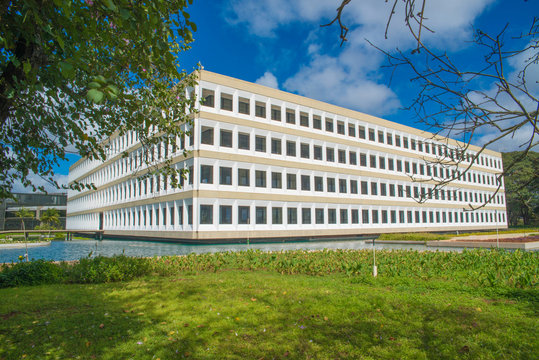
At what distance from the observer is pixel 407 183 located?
159 ft

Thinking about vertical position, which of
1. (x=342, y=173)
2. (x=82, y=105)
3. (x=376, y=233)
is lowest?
(x=376, y=233)

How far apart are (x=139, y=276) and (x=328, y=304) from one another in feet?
20.6

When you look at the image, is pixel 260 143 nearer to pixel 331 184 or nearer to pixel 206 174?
pixel 206 174

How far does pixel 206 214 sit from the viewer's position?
2969 cm

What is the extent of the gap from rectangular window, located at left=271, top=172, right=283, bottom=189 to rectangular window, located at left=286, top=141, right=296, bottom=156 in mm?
2801

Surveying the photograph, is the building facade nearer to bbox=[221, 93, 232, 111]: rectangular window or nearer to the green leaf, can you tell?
bbox=[221, 93, 232, 111]: rectangular window

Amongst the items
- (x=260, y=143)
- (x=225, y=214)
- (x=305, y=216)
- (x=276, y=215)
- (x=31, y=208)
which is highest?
(x=260, y=143)

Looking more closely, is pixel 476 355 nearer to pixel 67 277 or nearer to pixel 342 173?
pixel 67 277

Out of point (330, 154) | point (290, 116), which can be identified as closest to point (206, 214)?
point (290, 116)

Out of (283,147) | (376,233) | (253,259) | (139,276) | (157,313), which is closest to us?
(157,313)

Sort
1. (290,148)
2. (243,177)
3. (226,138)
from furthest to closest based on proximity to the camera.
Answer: (290,148) < (243,177) < (226,138)

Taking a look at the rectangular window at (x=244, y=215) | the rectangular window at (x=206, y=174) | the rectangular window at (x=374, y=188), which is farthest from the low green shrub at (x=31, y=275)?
the rectangular window at (x=374, y=188)

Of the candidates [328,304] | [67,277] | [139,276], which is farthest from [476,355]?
[67,277]

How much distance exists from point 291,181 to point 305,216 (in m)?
3.89
